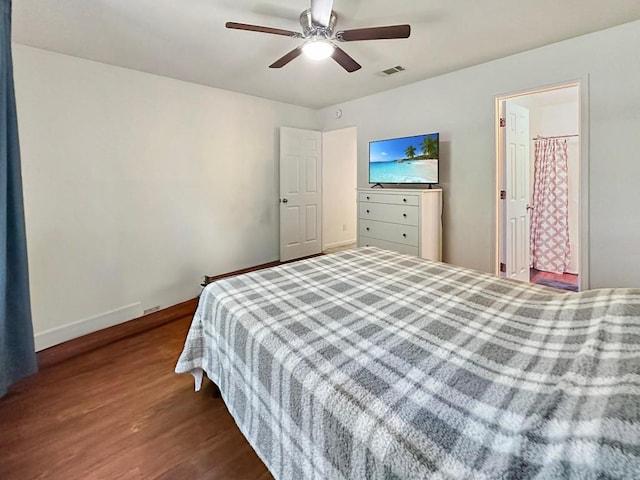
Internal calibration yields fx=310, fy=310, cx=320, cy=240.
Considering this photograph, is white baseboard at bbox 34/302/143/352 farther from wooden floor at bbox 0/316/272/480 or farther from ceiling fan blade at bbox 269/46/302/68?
ceiling fan blade at bbox 269/46/302/68

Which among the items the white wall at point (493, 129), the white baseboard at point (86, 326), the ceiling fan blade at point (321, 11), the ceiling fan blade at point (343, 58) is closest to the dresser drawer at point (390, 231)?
the white wall at point (493, 129)

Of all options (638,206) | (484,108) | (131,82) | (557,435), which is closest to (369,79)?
(484,108)

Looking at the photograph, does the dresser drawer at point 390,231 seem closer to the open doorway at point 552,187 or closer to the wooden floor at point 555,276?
the open doorway at point 552,187

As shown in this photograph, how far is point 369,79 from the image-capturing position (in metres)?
3.48

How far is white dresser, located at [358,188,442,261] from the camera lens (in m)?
3.31

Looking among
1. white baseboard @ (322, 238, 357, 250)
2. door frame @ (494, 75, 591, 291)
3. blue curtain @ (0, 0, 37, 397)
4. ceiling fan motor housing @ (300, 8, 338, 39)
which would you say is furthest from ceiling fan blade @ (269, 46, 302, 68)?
white baseboard @ (322, 238, 357, 250)

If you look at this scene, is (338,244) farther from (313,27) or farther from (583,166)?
(313,27)

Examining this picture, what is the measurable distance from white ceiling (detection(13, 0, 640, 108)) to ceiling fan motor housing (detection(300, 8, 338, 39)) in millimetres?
48

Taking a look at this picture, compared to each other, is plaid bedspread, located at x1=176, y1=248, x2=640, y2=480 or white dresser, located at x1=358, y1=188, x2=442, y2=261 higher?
white dresser, located at x1=358, y1=188, x2=442, y2=261

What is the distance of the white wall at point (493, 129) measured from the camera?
7.82 ft

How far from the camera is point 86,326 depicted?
110 inches

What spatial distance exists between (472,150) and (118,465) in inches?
145

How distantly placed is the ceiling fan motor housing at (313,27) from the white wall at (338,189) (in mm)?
3126

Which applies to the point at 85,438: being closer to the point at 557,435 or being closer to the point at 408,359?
the point at 408,359
